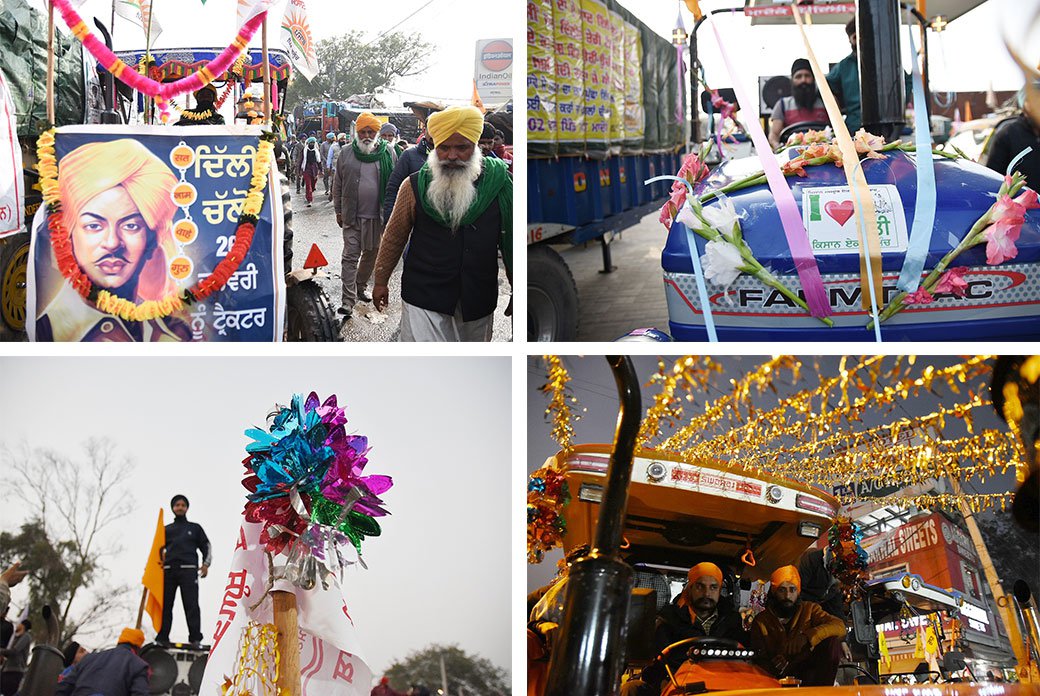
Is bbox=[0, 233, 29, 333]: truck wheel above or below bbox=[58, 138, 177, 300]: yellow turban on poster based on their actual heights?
below

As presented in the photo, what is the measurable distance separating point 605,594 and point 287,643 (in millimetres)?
544

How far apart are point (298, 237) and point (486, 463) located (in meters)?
0.53

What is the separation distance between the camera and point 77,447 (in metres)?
2.03

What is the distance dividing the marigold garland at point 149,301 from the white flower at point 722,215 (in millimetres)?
773

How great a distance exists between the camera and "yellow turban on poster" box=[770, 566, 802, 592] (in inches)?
74.6

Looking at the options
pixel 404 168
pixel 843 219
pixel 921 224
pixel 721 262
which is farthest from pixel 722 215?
pixel 404 168

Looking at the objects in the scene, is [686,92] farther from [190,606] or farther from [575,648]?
[190,606]

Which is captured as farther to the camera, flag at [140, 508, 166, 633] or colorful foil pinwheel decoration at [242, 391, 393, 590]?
flag at [140, 508, 166, 633]

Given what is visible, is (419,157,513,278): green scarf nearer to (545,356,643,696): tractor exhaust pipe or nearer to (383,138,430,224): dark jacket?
(383,138,430,224): dark jacket

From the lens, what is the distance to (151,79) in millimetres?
1959

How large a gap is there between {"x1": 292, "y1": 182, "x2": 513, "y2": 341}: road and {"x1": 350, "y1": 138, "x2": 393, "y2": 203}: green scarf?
3.9 inches

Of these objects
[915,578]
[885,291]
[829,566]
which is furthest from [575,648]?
[885,291]

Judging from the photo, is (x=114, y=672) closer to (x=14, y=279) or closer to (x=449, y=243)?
(x=14, y=279)

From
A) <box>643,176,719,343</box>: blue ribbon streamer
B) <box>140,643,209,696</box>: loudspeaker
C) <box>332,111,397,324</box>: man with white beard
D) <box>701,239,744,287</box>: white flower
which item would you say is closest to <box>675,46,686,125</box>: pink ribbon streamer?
<box>643,176,719,343</box>: blue ribbon streamer
